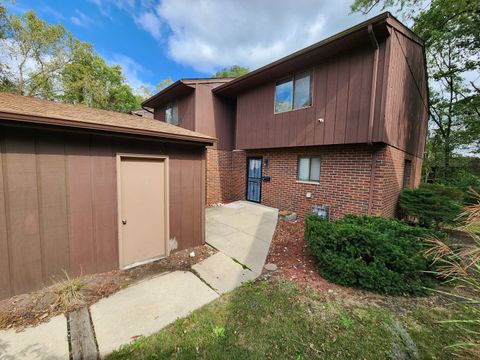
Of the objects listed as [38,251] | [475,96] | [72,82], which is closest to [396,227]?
[38,251]


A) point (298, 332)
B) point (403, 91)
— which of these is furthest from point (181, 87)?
point (298, 332)

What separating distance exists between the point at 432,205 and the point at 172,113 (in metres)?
12.1

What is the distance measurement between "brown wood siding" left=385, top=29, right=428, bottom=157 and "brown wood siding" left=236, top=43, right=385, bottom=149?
550 mm

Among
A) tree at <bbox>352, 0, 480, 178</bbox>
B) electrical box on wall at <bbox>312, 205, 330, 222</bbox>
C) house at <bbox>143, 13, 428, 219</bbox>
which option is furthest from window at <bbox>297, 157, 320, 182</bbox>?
tree at <bbox>352, 0, 480, 178</bbox>

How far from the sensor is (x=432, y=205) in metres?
6.46

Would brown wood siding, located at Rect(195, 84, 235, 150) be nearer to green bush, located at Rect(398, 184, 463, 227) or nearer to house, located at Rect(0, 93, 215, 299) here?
house, located at Rect(0, 93, 215, 299)

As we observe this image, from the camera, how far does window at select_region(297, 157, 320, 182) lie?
7328 millimetres

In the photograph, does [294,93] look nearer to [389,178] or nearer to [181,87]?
[389,178]

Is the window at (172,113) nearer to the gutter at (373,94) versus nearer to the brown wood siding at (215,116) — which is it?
the brown wood siding at (215,116)

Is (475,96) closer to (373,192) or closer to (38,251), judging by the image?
(373,192)

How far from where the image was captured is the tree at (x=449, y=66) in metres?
11.4

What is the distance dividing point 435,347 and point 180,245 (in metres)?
4.42

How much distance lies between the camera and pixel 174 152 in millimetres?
4492

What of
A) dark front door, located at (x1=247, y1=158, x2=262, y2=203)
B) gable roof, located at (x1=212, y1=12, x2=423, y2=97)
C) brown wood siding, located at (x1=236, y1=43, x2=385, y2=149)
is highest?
gable roof, located at (x1=212, y1=12, x2=423, y2=97)
